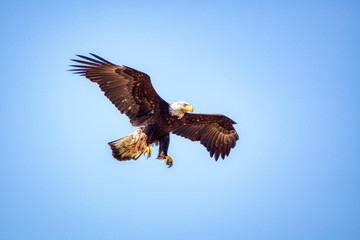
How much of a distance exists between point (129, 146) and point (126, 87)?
4.58 feet

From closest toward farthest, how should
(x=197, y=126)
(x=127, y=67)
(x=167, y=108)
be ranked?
(x=127, y=67) → (x=167, y=108) → (x=197, y=126)

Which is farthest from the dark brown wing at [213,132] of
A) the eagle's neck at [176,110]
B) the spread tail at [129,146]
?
the spread tail at [129,146]

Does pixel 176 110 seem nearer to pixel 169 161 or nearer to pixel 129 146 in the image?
pixel 169 161

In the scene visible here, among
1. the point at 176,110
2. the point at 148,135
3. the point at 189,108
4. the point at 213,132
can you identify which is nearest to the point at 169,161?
the point at 148,135

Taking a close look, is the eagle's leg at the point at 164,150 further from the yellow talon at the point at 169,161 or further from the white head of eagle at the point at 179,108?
the white head of eagle at the point at 179,108

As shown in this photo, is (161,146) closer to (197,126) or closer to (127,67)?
(197,126)

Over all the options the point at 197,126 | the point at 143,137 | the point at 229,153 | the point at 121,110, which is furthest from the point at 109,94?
the point at 229,153

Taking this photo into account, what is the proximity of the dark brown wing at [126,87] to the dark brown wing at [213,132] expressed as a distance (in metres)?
1.31

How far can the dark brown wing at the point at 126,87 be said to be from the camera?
10297 mm

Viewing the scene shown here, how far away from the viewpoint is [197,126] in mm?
11891

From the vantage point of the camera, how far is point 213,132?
12086 millimetres

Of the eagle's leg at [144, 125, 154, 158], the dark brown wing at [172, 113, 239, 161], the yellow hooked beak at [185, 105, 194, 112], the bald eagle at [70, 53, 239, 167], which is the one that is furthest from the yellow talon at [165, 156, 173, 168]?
the yellow hooked beak at [185, 105, 194, 112]

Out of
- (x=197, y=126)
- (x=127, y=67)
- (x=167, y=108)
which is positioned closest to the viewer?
(x=127, y=67)

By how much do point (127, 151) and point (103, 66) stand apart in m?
2.06
